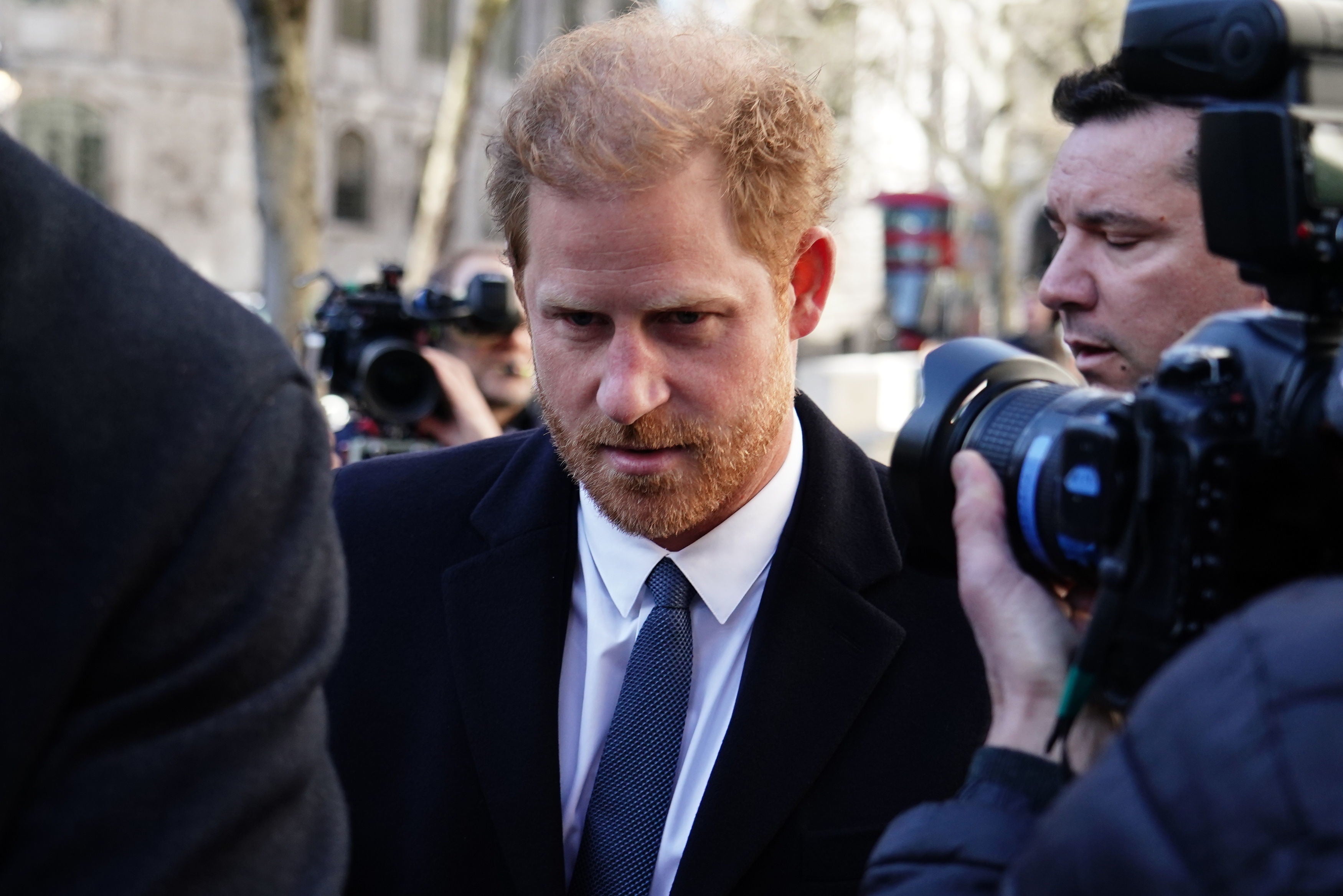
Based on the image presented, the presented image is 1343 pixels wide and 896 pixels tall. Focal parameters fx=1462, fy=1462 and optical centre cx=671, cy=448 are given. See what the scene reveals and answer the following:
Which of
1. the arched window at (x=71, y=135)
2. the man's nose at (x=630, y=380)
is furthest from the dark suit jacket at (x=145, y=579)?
the arched window at (x=71, y=135)

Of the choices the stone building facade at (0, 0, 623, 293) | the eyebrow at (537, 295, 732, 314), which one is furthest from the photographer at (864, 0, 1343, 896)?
the stone building facade at (0, 0, 623, 293)

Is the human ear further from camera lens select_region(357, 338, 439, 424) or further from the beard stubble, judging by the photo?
camera lens select_region(357, 338, 439, 424)

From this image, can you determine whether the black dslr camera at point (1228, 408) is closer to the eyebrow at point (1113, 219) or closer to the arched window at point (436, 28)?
the eyebrow at point (1113, 219)

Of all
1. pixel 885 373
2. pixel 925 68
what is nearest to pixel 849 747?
pixel 885 373

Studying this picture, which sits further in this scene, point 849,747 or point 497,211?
point 497,211

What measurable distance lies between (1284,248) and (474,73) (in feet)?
34.5

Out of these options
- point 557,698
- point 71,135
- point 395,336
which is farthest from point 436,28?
point 557,698

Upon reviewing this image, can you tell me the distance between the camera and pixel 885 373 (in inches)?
578

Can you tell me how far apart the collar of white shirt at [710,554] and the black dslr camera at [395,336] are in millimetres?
1518

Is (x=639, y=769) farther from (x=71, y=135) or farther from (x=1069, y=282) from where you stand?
(x=71, y=135)

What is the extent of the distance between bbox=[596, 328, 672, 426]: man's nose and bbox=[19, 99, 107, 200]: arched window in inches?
957

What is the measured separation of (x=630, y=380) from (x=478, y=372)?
2.21 m

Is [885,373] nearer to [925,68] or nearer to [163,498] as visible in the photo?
[925,68]

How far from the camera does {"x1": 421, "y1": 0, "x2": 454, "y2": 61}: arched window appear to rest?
29641 mm
